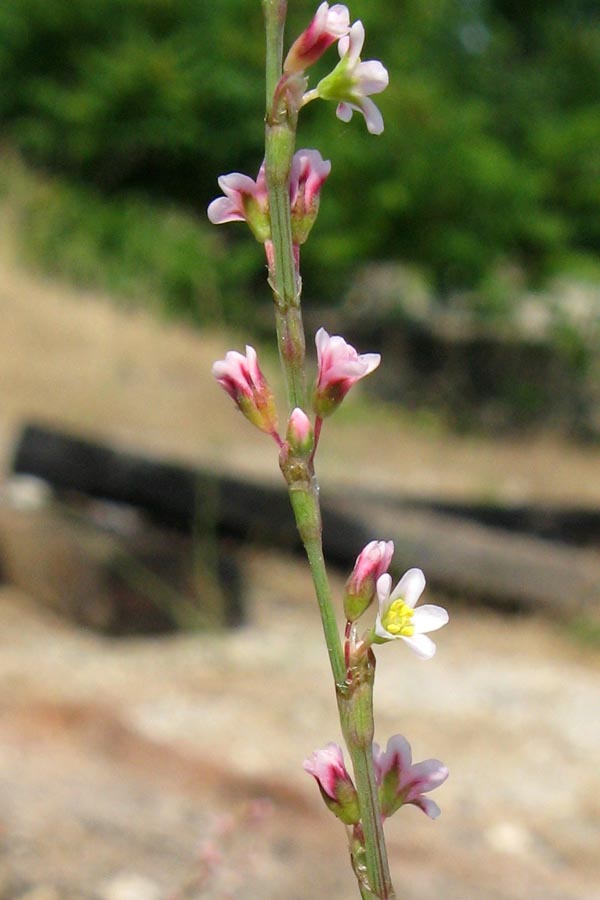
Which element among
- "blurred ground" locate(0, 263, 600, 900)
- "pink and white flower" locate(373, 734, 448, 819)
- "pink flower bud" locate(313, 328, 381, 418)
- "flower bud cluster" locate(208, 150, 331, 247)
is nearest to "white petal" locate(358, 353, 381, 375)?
"pink flower bud" locate(313, 328, 381, 418)

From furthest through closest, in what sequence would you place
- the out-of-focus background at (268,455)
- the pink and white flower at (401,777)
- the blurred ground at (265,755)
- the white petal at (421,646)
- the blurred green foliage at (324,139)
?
the blurred green foliage at (324,139) < the out-of-focus background at (268,455) < the blurred ground at (265,755) < the pink and white flower at (401,777) < the white petal at (421,646)

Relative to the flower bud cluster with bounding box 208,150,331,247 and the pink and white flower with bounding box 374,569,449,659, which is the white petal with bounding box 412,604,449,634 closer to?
the pink and white flower with bounding box 374,569,449,659

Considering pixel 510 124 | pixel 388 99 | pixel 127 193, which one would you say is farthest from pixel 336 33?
pixel 127 193

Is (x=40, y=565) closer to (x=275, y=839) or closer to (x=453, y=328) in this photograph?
(x=275, y=839)

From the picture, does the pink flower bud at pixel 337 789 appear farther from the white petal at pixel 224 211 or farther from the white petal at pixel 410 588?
A: the white petal at pixel 224 211

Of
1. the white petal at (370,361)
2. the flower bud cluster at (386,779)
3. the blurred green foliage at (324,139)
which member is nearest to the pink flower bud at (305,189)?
the white petal at (370,361)

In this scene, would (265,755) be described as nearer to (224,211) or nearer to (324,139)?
(224,211)
